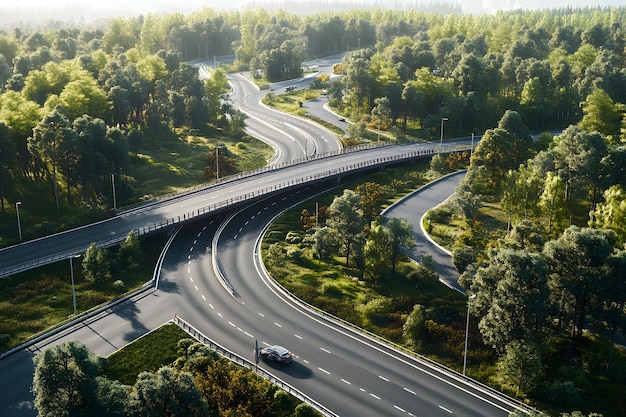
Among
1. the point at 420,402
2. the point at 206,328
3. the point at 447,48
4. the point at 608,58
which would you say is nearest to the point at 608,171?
the point at 420,402

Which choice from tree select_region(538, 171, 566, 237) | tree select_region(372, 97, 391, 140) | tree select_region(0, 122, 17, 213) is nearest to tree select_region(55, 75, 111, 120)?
tree select_region(0, 122, 17, 213)

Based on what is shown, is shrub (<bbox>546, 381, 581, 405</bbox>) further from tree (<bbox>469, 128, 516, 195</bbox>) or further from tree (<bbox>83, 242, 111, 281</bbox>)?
tree (<bbox>83, 242, 111, 281</bbox>)

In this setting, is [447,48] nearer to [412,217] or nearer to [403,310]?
[412,217]

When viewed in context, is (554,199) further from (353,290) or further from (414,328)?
(414,328)

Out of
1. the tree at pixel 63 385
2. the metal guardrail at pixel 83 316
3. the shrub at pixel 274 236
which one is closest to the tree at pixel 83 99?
the metal guardrail at pixel 83 316

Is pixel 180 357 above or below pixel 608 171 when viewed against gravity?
below
